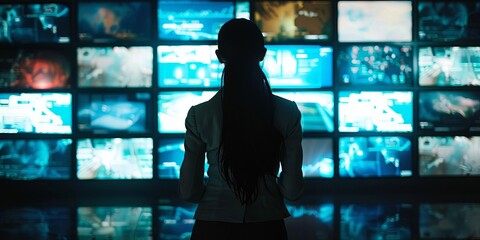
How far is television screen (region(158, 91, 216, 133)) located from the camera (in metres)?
6.65

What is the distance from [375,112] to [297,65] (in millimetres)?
1003

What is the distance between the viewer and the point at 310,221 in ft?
16.3

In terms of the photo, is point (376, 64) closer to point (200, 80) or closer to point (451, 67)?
point (451, 67)

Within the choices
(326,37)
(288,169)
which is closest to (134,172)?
(326,37)

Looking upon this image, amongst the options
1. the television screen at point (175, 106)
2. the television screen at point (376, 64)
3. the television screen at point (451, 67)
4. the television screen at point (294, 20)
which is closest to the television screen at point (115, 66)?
the television screen at point (175, 106)

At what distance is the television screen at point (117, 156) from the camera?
264 inches

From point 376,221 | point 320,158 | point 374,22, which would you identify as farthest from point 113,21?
point 376,221

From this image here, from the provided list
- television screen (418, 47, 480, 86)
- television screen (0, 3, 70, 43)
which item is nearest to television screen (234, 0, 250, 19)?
television screen (0, 3, 70, 43)

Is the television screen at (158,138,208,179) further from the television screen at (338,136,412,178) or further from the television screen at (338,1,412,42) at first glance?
the television screen at (338,1,412,42)

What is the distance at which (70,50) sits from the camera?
264 inches

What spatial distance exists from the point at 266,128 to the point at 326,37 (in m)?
5.31

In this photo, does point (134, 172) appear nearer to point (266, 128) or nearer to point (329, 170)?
point (329, 170)

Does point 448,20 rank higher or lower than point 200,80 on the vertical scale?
higher

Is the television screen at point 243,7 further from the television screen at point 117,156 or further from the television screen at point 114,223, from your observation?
the television screen at point 114,223
